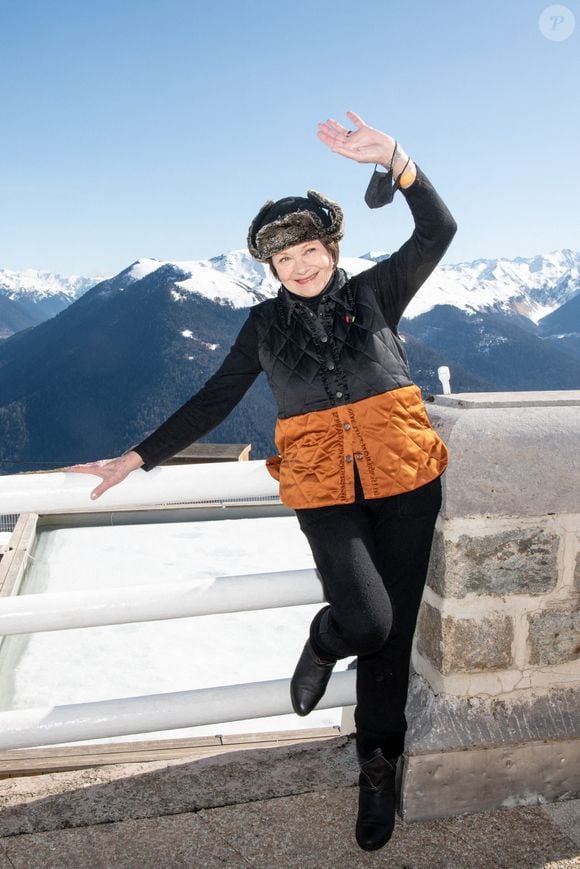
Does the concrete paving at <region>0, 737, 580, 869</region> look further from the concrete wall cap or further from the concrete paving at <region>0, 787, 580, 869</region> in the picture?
the concrete wall cap

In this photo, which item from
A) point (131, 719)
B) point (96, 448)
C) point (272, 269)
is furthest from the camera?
point (96, 448)

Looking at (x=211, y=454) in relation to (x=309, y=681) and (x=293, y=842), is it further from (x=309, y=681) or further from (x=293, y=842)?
(x=293, y=842)

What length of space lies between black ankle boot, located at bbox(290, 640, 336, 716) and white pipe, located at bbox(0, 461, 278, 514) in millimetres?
499

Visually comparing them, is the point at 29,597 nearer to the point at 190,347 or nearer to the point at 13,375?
the point at 190,347

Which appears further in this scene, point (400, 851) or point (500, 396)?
point (500, 396)

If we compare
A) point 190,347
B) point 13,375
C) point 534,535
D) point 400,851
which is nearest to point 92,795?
point 400,851

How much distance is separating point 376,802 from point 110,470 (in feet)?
3.94

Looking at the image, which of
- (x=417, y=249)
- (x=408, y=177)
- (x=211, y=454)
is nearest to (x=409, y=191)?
(x=408, y=177)

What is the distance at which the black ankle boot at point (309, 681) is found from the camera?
2006 millimetres

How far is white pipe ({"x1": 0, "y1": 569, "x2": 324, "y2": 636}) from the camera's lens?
77.2 inches

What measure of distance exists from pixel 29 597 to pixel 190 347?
15374 cm

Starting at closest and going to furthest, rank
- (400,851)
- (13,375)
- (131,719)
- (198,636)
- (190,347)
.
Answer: (400,851), (131,719), (198,636), (190,347), (13,375)

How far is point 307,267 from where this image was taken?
6.91 feet

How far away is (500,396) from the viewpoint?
6.99ft
